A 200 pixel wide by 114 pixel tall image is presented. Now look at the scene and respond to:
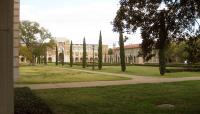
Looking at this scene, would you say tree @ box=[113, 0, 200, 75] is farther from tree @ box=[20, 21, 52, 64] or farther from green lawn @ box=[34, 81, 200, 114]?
tree @ box=[20, 21, 52, 64]

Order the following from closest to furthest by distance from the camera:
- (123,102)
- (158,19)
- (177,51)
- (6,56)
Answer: (6,56) → (158,19) → (123,102) → (177,51)

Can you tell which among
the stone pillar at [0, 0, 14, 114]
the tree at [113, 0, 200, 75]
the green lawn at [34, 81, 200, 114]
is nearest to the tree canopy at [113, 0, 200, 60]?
the tree at [113, 0, 200, 75]

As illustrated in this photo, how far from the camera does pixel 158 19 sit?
10898 millimetres

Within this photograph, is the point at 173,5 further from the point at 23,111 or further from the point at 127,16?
the point at 23,111

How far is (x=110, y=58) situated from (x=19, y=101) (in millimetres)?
128301

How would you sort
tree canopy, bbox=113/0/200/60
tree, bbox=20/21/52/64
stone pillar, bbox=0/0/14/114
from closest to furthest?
stone pillar, bbox=0/0/14/114
tree canopy, bbox=113/0/200/60
tree, bbox=20/21/52/64

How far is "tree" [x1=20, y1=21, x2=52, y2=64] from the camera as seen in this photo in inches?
3430

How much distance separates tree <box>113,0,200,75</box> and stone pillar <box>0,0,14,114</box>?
4952 mm

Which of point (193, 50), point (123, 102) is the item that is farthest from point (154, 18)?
point (123, 102)

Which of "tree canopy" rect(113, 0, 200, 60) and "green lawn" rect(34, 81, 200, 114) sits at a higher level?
"tree canopy" rect(113, 0, 200, 60)

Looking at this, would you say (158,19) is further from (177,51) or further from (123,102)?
(177,51)

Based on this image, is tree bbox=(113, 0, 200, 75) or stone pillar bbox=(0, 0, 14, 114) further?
tree bbox=(113, 0, 200, 75)

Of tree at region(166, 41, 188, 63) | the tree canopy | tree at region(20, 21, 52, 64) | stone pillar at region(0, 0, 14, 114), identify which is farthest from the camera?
tree at region(20, 21, 52, 64)

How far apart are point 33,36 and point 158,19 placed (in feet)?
262
